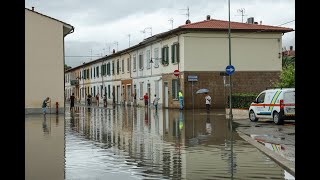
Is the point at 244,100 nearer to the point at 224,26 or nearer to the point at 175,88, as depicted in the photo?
the point at 175,88

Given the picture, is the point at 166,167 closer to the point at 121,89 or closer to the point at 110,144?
the point at 110,144

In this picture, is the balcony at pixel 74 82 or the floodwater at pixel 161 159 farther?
the balcony at pixel 74 82

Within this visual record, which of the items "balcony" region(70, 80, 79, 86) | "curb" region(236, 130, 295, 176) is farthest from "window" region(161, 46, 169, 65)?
"balcony" region(70, 80, 79, 86)

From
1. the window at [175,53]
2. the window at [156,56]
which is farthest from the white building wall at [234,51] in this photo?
the window at [156,56]

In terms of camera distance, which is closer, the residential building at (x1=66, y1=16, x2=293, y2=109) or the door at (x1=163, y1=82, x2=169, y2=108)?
the residential building at (x1=66, y1=16, x2=293, y2=109)

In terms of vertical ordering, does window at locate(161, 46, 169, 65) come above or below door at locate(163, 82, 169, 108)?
above

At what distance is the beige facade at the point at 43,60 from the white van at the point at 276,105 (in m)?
16.7

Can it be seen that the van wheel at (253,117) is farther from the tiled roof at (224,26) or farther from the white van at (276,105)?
the tiled roof at (224,26)

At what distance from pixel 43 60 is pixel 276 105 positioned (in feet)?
63.1

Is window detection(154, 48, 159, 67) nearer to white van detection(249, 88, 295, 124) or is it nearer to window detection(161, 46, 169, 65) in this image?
window detection(161, 46, 169, 65)

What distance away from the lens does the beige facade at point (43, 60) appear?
32.4 m

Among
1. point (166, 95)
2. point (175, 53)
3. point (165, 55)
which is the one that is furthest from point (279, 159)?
point (165, 55)

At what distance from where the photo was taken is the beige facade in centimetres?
3241

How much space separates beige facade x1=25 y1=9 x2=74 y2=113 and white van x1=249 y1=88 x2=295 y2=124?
1666 cm
